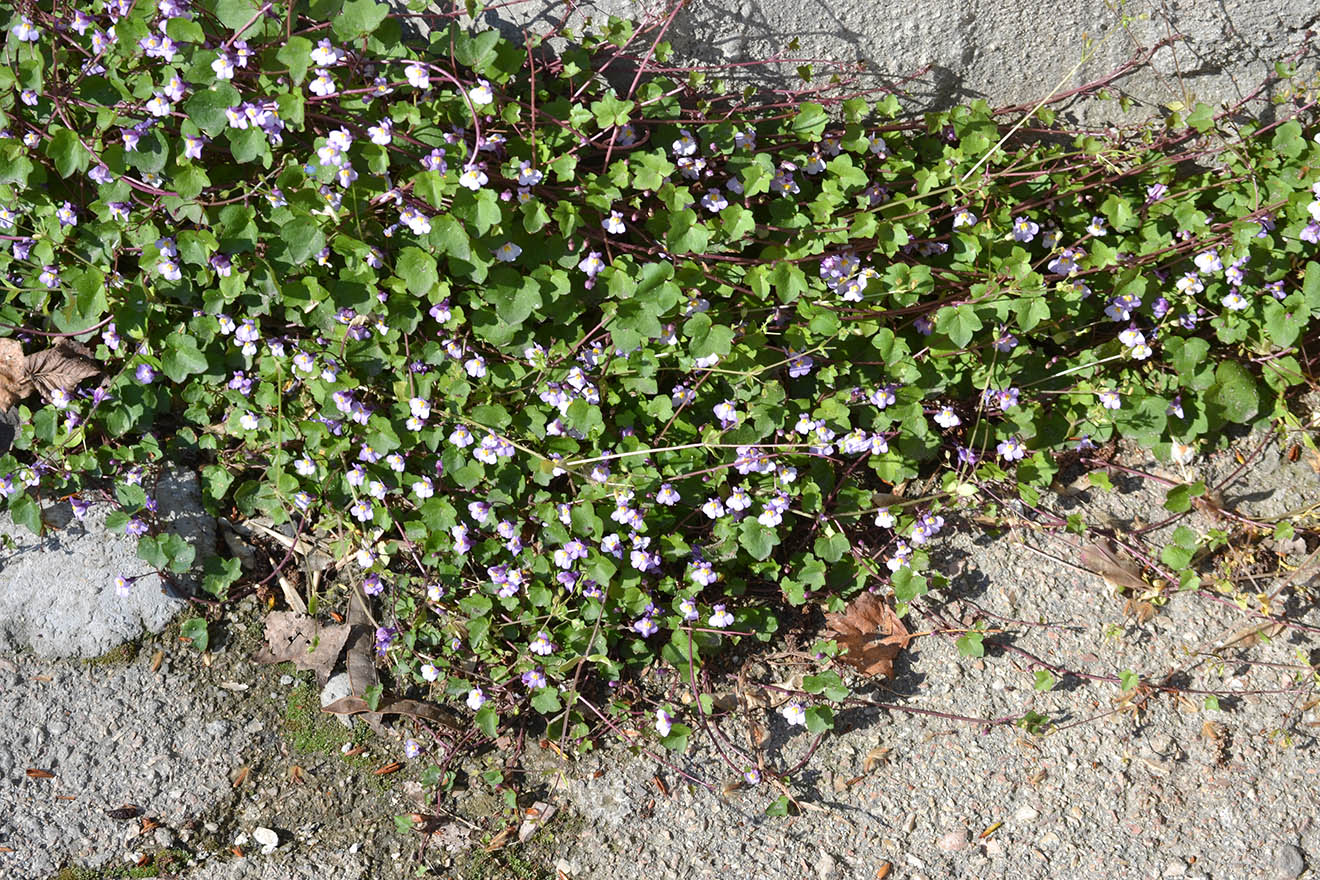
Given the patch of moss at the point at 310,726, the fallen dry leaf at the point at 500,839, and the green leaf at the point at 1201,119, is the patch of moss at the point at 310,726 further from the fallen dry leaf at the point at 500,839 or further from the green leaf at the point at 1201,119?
the green leaf at the point at 1201,119

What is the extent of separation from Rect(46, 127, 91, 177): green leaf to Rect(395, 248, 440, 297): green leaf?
2.85 feet

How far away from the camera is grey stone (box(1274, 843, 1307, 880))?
2869 mm

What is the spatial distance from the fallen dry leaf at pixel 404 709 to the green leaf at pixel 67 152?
1627mm

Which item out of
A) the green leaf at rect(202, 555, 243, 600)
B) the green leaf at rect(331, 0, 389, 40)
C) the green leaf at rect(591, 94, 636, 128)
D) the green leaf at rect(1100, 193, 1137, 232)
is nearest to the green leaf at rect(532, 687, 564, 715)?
the green leaf at rect(202, 555, 243, 600)

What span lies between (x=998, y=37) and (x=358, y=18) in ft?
6.36

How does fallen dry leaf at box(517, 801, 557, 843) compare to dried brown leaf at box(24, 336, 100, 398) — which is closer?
fallen dry leaf at box(517, 801, 557, 843)

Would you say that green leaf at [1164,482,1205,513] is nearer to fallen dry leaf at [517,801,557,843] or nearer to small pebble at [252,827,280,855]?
fallen dry leaf at [517,801,557,843]

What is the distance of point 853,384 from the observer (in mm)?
3186

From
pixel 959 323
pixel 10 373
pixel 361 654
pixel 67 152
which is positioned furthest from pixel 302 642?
pixel 959 323

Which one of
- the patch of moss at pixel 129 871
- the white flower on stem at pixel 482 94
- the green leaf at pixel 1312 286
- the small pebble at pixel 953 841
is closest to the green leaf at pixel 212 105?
the white flower on stem at pixel 482 94

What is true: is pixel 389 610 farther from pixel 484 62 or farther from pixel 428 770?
pixel 484 62

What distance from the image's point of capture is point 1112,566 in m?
3.19

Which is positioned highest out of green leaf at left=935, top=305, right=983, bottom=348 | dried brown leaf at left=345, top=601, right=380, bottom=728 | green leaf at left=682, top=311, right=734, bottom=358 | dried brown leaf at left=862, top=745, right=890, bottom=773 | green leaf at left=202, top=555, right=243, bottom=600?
green leaf at left=682, top=311, right=734, bottom=358

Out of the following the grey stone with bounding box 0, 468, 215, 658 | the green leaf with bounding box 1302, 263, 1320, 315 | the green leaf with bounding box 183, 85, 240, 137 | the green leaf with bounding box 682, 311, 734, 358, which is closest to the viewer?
the green leaf with bounding box 183, 85, 240, 137
